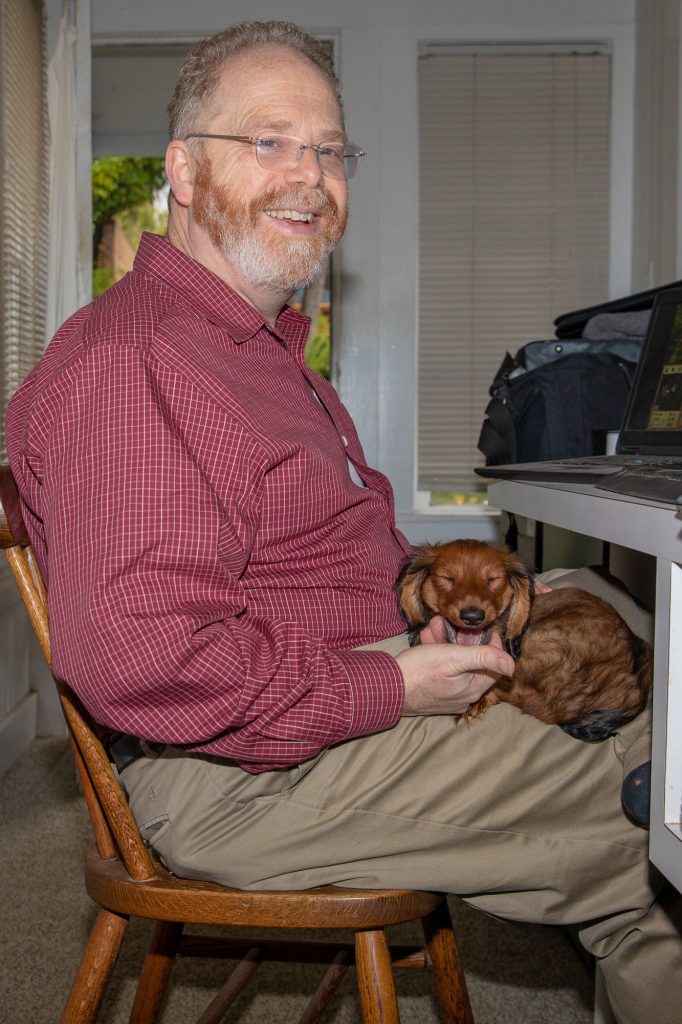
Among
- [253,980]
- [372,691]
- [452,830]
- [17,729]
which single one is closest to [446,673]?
[372,691]

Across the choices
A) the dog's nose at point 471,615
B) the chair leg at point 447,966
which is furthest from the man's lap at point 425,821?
the chair leg at point 447,966

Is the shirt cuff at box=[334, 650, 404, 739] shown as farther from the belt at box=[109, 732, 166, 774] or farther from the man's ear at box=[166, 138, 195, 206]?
the man's ear at box=[166, 138, 195, 206]

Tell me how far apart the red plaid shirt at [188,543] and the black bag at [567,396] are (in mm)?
1369

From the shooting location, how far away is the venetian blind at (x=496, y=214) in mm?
3703

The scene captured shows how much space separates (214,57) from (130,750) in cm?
98

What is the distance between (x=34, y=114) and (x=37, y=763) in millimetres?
2303

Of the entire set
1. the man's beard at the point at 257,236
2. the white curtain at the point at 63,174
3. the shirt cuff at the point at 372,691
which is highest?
the white curtain at the point at 63,174

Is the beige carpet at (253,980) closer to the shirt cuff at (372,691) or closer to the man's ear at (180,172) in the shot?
the shirt cuff at (372,691)

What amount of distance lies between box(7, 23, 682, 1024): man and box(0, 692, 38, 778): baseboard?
2197 mm

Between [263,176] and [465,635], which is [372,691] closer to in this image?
[465,635]

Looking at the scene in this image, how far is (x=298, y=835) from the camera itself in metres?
1.18

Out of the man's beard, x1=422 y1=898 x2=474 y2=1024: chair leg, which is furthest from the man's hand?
the man's beard

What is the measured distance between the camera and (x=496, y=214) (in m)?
3.73

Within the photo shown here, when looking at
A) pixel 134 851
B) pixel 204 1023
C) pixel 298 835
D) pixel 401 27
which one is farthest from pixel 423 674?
pixel 401 27
